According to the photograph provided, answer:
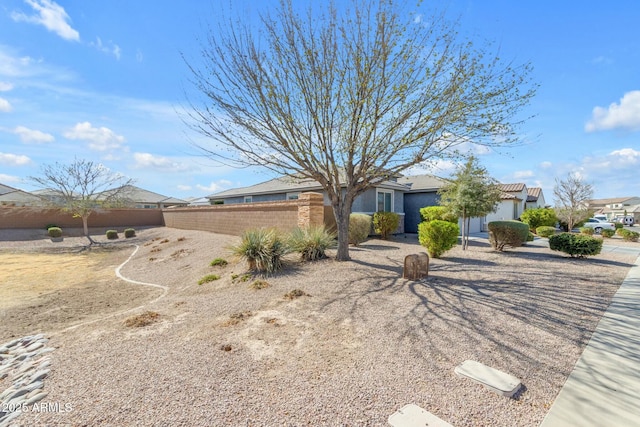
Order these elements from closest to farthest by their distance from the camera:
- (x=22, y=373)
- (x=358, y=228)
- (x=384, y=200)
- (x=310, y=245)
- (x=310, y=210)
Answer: (x=22, y=373)
(x=310, y=245)
(x=310, y=210)
(x=358, y=228)
(x=384, y=200)

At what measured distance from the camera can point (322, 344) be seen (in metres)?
4.14

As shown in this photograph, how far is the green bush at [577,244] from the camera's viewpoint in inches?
400

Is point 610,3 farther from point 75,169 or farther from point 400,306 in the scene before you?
point 75,169

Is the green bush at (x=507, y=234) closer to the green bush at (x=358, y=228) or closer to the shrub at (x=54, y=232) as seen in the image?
the green bush at (x=358, y=228)

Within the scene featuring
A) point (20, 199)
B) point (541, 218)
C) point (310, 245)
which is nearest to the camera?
point (310, 245)

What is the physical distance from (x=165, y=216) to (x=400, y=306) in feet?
97.1

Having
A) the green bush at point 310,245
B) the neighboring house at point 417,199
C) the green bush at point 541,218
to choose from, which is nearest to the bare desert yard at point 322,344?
the green bush at point 310,245

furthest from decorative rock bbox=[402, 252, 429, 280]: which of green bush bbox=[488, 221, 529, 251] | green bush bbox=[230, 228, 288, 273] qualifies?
green bush bbox=[488, 221, 529, 251]

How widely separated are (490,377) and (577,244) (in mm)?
10058

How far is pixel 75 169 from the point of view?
24.6 m

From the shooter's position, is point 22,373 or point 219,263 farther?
point 219,263

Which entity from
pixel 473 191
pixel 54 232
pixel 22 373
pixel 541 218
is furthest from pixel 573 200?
pixel 54 232

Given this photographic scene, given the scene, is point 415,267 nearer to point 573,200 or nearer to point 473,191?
point 473,191

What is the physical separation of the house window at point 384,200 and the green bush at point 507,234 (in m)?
6.87
